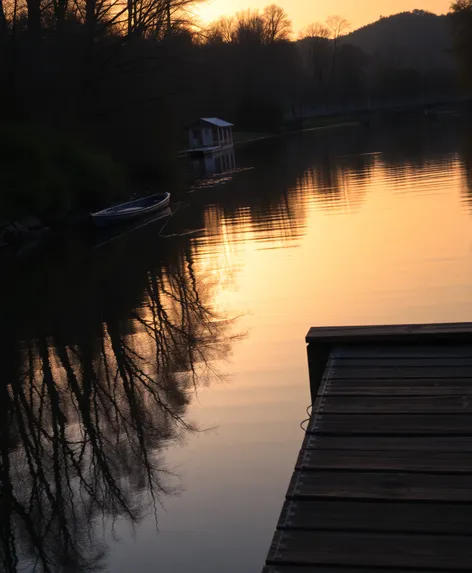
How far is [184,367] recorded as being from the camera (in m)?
9.68

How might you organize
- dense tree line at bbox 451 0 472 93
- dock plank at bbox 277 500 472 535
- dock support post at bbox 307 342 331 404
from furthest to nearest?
dense tree line at bbox 451 0 472 93, dock support post at bbox 307 342 331 404, dock plank at bbox 277 500 472 535

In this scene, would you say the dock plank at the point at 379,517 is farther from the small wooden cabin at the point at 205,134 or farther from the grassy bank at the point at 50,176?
the small wooden cabin at the point at 205,134

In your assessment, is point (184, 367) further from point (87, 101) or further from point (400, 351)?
point (87, 101)

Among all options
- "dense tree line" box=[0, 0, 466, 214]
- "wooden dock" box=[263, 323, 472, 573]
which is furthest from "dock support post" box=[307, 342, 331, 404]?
"dense tree line" box=[0, 0, 466, 214]

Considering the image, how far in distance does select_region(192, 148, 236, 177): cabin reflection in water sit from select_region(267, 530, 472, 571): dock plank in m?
42.5

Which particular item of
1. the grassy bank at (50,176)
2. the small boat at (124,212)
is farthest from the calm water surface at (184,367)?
Answer: the grassy bank at (50,176)

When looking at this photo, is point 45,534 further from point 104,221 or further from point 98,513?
point 104,221

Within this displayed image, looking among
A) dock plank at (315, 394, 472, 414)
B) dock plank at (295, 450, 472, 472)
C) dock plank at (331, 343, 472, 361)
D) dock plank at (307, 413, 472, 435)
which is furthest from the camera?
dock plank at (331, 343, 472, 361)

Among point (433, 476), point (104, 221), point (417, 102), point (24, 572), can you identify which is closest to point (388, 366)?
point (433, 476)

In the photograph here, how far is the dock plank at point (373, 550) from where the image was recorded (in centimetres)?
349

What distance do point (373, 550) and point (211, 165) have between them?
2054 inches

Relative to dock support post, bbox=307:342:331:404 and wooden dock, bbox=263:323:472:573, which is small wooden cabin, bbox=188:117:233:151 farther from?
wooden dock, bbox=263:323:472:573

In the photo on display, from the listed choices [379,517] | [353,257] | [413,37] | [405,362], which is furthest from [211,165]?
[413,37]

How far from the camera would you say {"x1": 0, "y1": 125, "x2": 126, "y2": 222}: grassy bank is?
2597 cm
